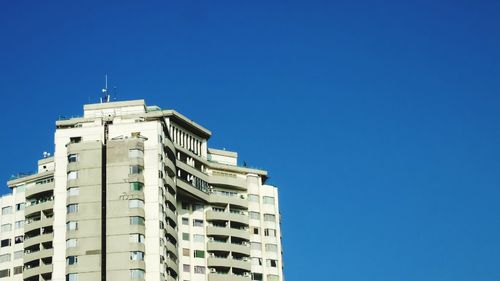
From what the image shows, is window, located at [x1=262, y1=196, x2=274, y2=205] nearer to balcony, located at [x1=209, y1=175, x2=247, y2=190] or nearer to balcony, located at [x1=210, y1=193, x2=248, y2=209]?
balcony, located at [x1=210, y1=193, x2=248, y2=209]

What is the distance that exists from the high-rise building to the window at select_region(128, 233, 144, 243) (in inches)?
8.9

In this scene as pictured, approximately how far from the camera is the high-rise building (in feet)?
524

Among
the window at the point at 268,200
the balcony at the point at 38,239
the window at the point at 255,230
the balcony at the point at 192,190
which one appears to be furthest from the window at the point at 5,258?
the window at the point at 268,200

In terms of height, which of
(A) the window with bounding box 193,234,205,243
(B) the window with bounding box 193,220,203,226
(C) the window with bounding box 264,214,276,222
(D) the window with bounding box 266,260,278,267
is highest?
(C) the window with bounding box 264,214,276,222

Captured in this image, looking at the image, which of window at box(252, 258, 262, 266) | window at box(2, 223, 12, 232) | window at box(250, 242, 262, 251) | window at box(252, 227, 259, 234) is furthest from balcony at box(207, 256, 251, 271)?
window at box(2, 223, 12, 232)

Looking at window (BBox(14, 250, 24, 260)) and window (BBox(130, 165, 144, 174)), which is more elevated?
window (BBox(130, 165, 144, 174))

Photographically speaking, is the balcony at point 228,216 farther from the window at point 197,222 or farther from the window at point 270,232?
the window at point 270,232

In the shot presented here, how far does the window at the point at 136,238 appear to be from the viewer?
15900 centimetres

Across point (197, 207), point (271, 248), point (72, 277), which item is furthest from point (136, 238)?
point (271, 248)

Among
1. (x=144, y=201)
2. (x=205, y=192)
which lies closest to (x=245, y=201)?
(x=205, y=192)

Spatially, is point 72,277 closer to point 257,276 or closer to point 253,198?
point 257,276

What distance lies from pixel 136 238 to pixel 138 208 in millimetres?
4642

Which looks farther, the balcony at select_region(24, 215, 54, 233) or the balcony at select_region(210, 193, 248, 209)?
the balcony at select_region(210, 193, 248, 209)

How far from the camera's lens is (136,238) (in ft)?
522
